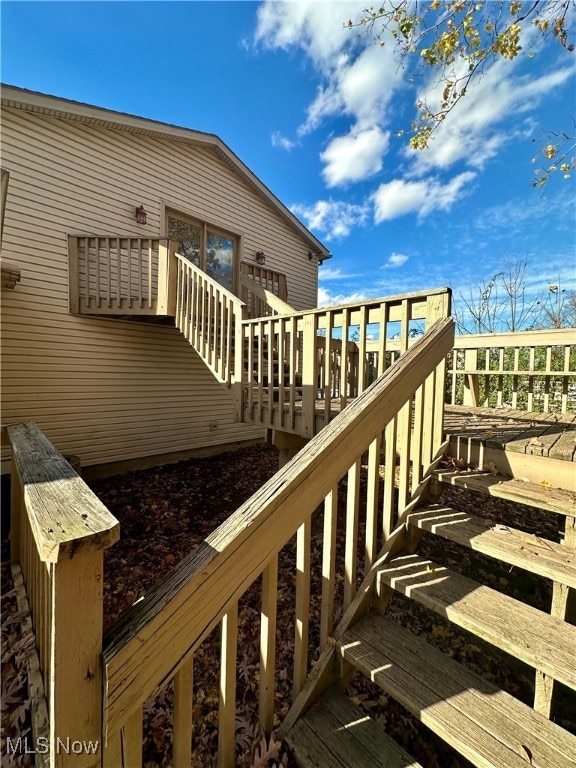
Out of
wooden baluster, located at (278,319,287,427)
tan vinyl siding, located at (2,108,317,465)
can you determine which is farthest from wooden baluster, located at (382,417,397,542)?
tan vinyl siding, located at (2,108,317,465)

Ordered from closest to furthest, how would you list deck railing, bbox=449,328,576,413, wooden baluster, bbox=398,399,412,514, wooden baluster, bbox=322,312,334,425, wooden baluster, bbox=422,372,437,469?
wooden baluster, bbox=398,399,412,514, wooden baluster, bbox=422,372,437,469, wooden baluster, bbox=322,312,334,425, deck railing, bbox=449,328,576,413

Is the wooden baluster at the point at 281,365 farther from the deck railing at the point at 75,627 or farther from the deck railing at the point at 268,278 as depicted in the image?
the deck railing at the point at 268,278

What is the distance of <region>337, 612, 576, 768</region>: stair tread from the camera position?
1025 millimetres

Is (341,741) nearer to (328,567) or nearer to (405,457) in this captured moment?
(328,567)

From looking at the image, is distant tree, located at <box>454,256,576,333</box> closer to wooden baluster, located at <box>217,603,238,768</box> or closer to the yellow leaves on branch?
the yellow leaves on branch

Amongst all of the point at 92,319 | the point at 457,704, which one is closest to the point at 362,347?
the point at 457,704

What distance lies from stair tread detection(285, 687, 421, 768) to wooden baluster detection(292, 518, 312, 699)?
13cm

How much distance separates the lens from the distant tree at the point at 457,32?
10.9 feet

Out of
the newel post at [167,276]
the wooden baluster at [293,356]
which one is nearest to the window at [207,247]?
the newel post at [167,276]

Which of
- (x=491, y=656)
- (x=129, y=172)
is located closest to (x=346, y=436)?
(x=491, y=656)

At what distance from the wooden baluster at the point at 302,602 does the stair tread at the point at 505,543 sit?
783 mm

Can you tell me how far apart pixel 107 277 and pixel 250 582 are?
565 centimetres

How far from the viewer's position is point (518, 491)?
68.9 inches

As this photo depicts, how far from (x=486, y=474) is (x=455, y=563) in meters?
1.89
